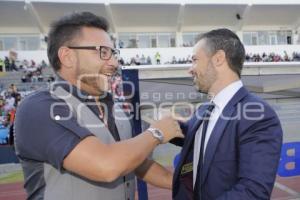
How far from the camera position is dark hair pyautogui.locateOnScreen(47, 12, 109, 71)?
68.7 inches

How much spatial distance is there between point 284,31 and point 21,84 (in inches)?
806

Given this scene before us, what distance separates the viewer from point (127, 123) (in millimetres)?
2018

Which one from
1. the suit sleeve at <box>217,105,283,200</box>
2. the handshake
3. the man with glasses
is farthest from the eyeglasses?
the suit sleeve at <box>217,105,283,200</box>

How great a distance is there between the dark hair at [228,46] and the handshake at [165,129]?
0.45 meters

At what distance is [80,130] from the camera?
4.87 feet

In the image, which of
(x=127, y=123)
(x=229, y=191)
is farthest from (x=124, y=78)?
(x=229, y=191)

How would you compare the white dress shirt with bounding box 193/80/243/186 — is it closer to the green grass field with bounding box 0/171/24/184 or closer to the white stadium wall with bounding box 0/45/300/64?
the green grass field with bounding box 0/171/24/184

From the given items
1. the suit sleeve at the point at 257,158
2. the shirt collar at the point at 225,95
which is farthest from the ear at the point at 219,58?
the suit sleeve at the point at 257,158

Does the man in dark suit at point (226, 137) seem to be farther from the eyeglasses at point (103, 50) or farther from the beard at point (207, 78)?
the eyeglasses at point (103, 50)

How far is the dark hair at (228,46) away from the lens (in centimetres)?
188

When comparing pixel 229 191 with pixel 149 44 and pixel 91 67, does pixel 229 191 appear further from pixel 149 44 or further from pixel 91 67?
pixel 149 44

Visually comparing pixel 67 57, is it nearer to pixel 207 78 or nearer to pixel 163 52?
pixel 207 78

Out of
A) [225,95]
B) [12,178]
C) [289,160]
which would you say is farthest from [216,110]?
[12,178]

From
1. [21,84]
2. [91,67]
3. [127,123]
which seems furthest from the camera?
[21,84]
